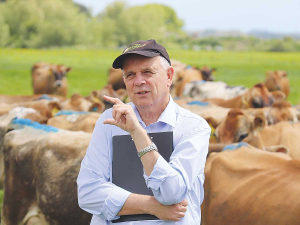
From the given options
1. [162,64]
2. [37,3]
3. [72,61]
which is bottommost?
[72,61]

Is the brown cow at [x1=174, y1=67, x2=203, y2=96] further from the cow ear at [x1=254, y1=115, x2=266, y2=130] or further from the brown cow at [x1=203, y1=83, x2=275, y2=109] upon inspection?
the cow ear at [x1=254, y1=115, x2=266, y2=130]

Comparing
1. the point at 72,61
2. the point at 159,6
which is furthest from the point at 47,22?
the point at 159,6

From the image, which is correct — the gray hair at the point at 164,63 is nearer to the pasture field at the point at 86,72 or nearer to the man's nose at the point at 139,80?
the man's nose at the point at 139,80

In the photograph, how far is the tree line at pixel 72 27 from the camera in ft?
162

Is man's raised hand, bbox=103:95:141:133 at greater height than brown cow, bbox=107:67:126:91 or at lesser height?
greater

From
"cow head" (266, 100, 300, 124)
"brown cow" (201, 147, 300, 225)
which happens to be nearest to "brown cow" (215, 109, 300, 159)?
"cow head" (266, 100, 300, 124)

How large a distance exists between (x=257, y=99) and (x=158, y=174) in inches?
277

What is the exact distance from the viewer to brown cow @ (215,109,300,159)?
5.27 m

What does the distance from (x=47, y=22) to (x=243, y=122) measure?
1947 inches

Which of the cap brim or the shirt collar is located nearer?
the cap brim

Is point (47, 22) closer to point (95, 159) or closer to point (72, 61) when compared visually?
point (72, 61)

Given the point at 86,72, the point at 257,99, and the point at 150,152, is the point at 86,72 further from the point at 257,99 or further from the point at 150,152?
the point at 150,152

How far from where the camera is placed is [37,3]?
5472 centimetres

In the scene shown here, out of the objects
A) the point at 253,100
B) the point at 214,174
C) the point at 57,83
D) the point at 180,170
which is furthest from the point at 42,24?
the point at 180,170
